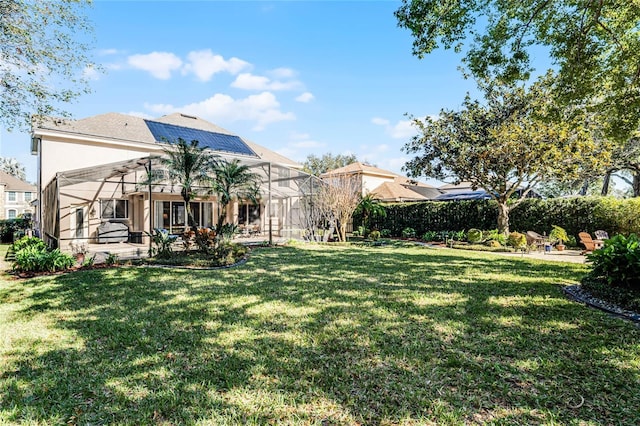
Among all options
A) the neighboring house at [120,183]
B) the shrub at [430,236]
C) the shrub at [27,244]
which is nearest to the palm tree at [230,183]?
the neighboring house at [120,183]

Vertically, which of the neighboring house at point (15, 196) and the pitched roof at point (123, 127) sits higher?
the pitched roof at point (123, 127)

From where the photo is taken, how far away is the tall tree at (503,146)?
548 inches

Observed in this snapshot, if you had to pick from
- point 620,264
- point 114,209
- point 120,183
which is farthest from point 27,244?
point 620,264

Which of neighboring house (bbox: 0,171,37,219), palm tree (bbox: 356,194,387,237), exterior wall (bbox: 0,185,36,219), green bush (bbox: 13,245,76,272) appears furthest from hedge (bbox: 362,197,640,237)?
exterior wall (bbox: 0,185,36,219)

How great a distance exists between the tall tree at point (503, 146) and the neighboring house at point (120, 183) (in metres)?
7.41

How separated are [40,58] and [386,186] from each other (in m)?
26.4

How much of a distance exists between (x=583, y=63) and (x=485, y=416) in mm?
11048

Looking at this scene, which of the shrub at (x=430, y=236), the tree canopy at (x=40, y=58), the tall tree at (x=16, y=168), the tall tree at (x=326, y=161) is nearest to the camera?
the tree canopy at (x=40, y=58)

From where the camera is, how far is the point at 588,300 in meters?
5.86

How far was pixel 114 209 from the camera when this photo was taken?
1778 centimetres

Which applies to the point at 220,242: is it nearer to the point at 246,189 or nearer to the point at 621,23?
the point at 246,189

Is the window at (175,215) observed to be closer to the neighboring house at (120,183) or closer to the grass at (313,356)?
the neighboring house at (120,183)

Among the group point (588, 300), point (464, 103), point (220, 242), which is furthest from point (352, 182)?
point (588, 300)

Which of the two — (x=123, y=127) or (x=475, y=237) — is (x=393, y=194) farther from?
(x=123, y=127)
